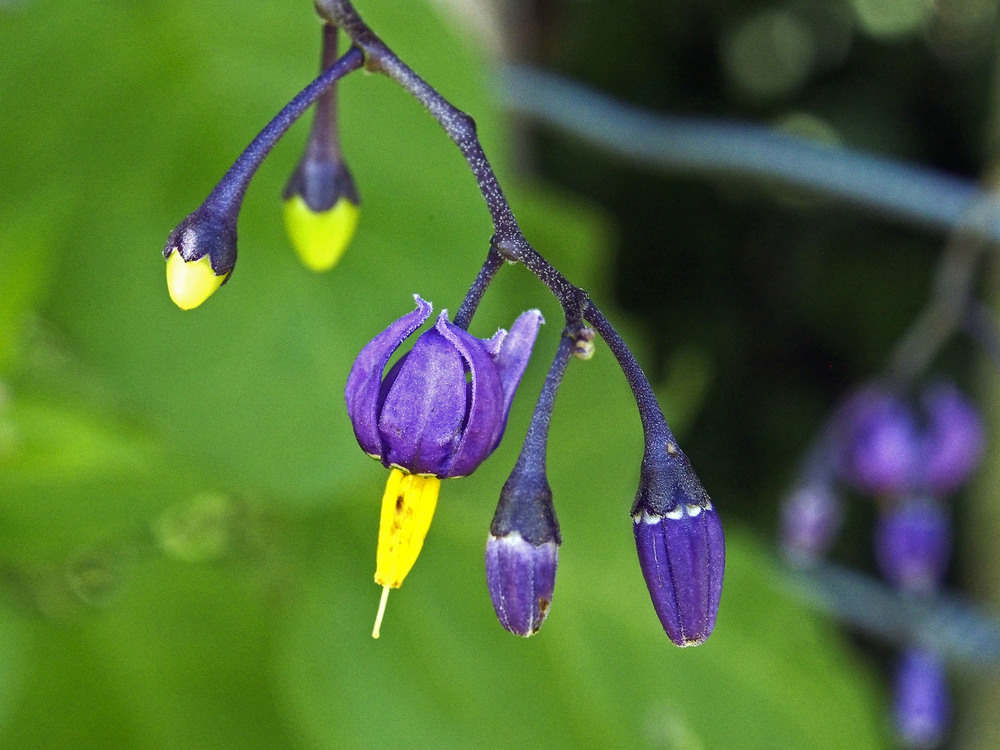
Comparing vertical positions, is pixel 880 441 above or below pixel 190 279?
above

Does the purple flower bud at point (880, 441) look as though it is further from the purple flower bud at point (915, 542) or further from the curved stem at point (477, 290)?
the curved stem at point (477, 290)

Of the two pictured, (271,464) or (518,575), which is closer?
(518,575)

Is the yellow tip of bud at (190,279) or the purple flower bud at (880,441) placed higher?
the purple flower bud at (880,441)

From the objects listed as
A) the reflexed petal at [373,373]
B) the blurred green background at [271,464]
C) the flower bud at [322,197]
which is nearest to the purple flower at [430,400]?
the reflexed petal at [373,373]

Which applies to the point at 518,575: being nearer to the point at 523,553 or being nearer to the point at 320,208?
the point at 523,553

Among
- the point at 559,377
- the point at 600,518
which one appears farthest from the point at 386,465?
the point at 600,518

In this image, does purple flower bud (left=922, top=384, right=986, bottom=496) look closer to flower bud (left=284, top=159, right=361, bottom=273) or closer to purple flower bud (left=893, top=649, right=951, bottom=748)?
purple flower bud (left=893, top=649, right=951, bottom=748)

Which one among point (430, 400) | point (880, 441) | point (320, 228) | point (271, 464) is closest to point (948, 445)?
point (880, 441)
